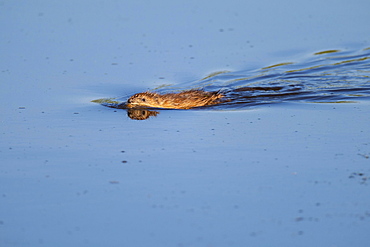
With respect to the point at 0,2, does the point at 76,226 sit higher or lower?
lower

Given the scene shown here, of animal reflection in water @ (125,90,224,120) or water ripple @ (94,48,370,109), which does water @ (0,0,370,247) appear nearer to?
water ripple @ (94,48,370,109)

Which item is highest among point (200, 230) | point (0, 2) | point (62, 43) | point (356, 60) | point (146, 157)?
point (0, 2)

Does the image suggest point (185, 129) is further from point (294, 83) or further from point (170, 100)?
point (294, 83)

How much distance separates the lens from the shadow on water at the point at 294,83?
8.89 metres

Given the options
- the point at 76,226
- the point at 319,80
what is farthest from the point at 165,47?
the point at 76,226

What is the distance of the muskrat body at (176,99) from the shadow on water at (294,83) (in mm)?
120

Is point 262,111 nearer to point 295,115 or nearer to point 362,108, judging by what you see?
point 295,115

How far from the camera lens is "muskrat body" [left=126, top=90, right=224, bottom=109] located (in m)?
8.27

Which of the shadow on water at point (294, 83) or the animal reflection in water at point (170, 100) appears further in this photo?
the shadow on water at point (294, 83)

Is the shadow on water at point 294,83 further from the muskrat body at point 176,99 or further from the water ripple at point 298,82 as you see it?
the muskrat body at point 176,99

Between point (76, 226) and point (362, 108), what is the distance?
191 inches

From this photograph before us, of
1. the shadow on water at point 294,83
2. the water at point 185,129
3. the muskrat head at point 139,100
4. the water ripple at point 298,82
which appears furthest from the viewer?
the water ripple at point 298,82

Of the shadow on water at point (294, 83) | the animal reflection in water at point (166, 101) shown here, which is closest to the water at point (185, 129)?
the shadow on water at point (294, 83)

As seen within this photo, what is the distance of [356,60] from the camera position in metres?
11.0
